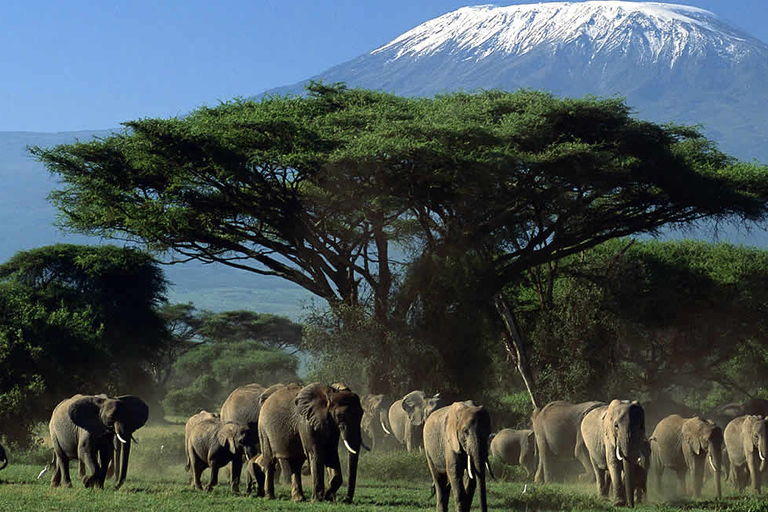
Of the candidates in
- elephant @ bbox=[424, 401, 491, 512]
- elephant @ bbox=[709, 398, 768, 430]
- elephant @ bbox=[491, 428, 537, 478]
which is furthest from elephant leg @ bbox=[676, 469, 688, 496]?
elephant @ bbox=[424, 401, 491, 512]

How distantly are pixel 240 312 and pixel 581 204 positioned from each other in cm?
4370

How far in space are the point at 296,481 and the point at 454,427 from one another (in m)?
4.15

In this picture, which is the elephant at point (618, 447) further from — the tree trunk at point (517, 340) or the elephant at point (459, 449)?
the tree trunk at point (517, 340)

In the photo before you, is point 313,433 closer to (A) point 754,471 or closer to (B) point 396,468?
(B) point 396,468

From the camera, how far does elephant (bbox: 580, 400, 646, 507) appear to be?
18.1 meters

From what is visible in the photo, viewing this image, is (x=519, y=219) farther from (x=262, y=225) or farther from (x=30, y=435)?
(x=30, y=435)

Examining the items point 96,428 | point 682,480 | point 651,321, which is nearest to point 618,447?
point 682,480

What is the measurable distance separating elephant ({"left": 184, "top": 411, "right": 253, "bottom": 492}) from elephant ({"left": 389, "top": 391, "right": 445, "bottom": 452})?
8.16m

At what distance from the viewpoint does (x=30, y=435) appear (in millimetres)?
32156

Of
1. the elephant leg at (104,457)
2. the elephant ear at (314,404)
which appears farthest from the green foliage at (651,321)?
the elephant leg at (104,457)

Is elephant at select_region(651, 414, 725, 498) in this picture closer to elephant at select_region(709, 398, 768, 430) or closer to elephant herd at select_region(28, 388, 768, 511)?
elephant herd at select_region(28, 388, 768, 511)

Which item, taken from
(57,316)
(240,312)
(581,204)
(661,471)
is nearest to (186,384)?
(240,312)

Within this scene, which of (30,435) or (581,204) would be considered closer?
(30,435)

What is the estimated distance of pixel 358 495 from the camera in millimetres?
19719
